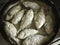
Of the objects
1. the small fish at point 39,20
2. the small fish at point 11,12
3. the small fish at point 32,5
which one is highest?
the small fish at point 32,5

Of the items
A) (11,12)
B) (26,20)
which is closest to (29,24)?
(26,20)

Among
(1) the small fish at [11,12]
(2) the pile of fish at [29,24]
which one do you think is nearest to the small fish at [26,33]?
(2) the pile of fish at [29,24]

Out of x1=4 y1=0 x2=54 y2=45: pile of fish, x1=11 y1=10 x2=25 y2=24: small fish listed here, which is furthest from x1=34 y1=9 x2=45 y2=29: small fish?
x1=11 y1=10 x2=25 y2=24: small fish

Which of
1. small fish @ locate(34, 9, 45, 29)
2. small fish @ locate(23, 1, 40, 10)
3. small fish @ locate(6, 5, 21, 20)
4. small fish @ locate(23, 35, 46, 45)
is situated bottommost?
small fish @ locate(23, 35, 46, 45)

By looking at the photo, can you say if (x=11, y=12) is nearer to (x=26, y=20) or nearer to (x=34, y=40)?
(x=26, y=20)

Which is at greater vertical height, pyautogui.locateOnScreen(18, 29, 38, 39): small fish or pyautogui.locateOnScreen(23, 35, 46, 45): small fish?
pyautogui.locateOnScreen(18, 29, 38, 39): small fish

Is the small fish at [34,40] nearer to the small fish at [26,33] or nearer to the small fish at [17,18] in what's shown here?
the small fish at [26,33]

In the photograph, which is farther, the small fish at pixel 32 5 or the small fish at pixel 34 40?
the small fish at pixel 32 5

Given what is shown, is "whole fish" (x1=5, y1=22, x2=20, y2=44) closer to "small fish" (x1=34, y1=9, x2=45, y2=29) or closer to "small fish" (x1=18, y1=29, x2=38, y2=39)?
"small fish" (x1=18, y1=29, x2=38, y2=39)
